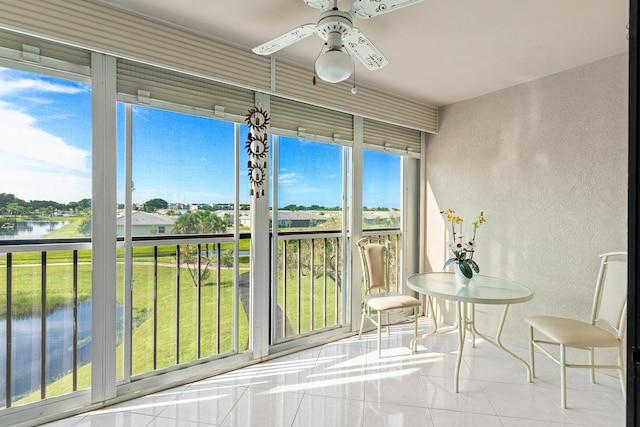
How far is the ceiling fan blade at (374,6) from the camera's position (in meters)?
1.52

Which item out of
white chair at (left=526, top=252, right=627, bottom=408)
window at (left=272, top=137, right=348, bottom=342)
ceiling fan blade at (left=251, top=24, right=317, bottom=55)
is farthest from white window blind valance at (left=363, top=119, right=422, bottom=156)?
white chair at (left=526, top=252, right=627, bottom=408)

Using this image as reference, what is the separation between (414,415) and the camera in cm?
214

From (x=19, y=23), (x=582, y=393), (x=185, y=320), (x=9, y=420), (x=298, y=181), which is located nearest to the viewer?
(x=19, y=23)

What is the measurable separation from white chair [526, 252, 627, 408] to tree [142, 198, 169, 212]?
297cm

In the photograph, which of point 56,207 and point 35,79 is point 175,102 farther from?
point 56,207

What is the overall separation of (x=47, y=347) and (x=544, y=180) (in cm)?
418

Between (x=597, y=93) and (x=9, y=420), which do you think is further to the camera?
(x=597, y=93)

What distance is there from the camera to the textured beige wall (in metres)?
2.68

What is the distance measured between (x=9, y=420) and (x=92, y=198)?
1389 mm

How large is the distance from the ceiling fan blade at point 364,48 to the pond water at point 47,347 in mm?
2320

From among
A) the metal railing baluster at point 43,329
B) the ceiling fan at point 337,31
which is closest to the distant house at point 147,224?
the metal railing baluster at point 43,329

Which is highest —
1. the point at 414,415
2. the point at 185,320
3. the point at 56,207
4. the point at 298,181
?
the point at 298,181

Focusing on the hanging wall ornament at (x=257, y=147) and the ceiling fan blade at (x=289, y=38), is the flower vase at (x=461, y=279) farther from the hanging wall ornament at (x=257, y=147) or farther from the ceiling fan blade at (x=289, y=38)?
the ceiling fan blade at (x=289, y=38)

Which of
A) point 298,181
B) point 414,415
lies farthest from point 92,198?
point 414,415
